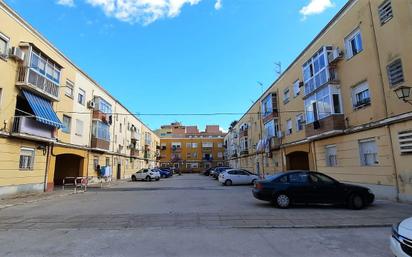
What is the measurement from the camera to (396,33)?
12.6 metres

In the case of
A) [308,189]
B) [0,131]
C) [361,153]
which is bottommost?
[308,189]

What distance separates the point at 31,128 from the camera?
55.9ft

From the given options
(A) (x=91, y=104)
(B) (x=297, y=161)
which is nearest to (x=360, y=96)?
(B) (x=297, y=161)

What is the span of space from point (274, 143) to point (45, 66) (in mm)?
21366

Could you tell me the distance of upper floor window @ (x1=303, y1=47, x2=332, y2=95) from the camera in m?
18.2

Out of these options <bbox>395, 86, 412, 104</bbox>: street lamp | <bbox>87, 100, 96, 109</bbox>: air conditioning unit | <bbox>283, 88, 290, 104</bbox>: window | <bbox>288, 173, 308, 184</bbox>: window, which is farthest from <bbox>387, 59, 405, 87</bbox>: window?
<bbox>87, 100, 96, 109</bbox>: air conditioning unit

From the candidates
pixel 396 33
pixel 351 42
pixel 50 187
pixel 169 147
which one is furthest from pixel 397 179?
pixel 169 147

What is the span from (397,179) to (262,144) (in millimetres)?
20908

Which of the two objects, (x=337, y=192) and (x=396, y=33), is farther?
(x=396, y=33)

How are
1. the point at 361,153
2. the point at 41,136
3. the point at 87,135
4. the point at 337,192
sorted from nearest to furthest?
the point at 337,192, the point at 361,153, the point at 41,136, the point at 87,135

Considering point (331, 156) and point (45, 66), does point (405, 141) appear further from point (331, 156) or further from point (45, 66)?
point (45, 66)

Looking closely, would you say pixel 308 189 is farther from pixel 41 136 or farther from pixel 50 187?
pixel 50 187

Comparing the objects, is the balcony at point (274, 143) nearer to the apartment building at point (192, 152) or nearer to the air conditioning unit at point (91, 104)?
the air conditioning unit at point (91, 104)

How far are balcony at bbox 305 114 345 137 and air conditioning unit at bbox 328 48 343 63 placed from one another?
3466mm
